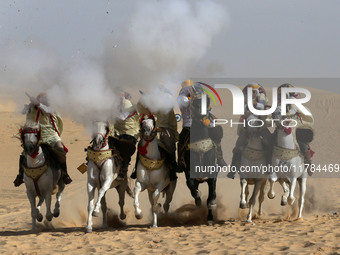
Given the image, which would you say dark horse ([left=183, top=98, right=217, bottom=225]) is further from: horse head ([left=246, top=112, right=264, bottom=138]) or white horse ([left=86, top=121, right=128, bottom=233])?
white horse ([left=86, top=121, right=128, bottom=233])

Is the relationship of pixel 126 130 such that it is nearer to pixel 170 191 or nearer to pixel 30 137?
pixel 170 191

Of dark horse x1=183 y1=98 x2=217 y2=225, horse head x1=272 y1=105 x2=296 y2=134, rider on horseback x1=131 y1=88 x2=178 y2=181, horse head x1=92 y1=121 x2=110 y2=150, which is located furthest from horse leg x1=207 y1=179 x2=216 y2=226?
horse head x1=92 y1=121 x2=110 y2=150

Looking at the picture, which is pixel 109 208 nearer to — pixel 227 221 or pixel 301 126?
pixel 227 221

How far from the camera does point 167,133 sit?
36.9 feet

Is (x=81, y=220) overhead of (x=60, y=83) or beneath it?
beneath

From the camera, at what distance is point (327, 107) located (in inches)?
2085

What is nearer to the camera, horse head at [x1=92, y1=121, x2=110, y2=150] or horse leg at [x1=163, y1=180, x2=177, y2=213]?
horse head at [x1=92, y1=121, x2=110, y2=150]

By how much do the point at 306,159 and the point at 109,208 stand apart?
468 centimetres

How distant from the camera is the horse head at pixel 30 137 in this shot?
10.4 m

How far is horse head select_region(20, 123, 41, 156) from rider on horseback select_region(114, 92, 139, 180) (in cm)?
173

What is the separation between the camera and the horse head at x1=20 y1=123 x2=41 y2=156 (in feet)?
34.1

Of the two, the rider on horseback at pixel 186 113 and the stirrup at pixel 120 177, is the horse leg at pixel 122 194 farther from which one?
the rider on horseback at pixel 186 113

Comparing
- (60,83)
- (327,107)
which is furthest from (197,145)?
(327,107)

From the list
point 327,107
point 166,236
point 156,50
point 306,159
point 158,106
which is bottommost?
point 166,236
